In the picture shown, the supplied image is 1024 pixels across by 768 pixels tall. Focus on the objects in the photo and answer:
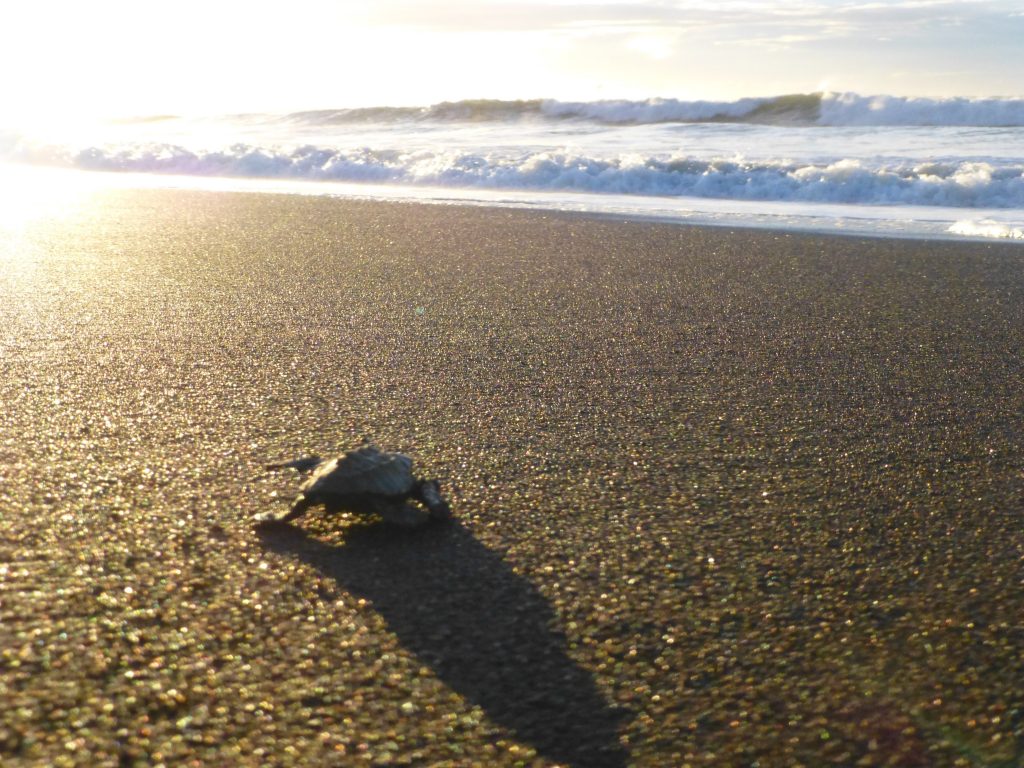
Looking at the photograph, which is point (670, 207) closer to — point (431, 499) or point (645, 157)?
point (645, 157)

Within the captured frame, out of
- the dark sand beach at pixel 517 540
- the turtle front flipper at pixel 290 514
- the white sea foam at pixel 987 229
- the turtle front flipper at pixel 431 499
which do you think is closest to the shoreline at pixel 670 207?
the white sea foam at pixel 987 229

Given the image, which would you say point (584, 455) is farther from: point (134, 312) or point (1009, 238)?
point (1009, 238)

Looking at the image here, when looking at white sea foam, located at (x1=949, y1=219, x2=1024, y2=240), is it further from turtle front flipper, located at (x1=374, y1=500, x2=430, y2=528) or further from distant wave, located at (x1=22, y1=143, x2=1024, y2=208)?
turtle front flipper, located at (x1=374, y1=500, x2=430, y2=528)

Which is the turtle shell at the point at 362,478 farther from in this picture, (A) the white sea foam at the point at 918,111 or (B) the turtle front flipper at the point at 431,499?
(A) the white sea foam at the point at 918,111

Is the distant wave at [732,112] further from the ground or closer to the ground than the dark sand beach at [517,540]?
further from the ground

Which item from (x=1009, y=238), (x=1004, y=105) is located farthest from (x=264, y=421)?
(x=1004, y=105)

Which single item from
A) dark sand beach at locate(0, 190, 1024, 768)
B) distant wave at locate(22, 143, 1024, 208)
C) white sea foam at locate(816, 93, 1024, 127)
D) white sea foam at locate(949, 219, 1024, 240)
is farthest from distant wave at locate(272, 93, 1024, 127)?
dark sand beach at locate(0, 190, 1024, 768)

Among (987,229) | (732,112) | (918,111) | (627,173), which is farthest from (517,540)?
(732,112)
